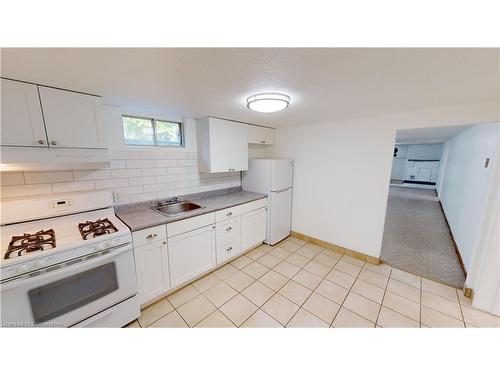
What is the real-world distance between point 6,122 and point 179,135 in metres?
1.46

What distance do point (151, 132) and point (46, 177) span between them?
41.4 inches

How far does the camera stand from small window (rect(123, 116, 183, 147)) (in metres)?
2.07

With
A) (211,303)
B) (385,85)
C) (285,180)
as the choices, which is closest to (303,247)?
(285,180)

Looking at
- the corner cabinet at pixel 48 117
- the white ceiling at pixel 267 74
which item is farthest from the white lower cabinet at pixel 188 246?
the white ceiling at pixel 267 74

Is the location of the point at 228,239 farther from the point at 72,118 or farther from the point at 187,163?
the point at 72,118

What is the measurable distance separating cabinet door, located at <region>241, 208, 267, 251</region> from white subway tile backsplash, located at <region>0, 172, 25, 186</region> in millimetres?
2135

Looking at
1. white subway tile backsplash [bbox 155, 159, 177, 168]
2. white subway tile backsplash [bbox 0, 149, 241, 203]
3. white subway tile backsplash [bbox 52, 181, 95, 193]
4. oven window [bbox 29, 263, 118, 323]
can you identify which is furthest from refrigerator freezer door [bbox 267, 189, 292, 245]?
white subway tile backsplash [bbox 52, 181, 95, 193]

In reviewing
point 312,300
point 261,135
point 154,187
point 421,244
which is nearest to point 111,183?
point 154,187

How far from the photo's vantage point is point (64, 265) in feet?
3.85

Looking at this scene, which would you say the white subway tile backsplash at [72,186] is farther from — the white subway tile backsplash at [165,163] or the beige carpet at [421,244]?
the beige carpet at [421,244]

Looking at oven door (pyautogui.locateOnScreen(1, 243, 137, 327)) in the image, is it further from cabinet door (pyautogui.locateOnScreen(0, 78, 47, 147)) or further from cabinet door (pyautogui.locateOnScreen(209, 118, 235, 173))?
cabinet door (pyautogui.locateOnScreen(209, 118, 235, 173))

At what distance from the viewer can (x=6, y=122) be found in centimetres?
119

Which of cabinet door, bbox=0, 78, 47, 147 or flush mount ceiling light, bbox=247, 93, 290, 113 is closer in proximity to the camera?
cabinet door, bbox=0, 78, 47, 147

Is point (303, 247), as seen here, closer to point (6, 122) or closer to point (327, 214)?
point (327, 214)
